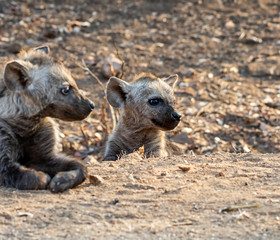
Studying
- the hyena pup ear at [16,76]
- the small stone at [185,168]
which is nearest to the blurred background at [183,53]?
the hyena pup ear at [16,76]

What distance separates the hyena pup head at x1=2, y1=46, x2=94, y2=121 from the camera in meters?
4.12

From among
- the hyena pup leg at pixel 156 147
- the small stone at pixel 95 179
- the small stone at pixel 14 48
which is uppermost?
the small stone at pixel 14 48

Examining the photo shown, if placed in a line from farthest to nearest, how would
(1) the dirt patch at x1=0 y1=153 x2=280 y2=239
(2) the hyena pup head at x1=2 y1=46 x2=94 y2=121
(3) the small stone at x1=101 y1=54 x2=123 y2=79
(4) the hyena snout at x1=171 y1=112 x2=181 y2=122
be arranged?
(3) the small stone at x1=101 y1=54 x2=123 y2=79 < (4) the hyena snout at x1=171 y1=112 x2=181 y2=122 < (2) the hyena pup head at x1=2 y1=46 x2=94 y2=121 < (1) the dirt patch at x1=0 y1=153 x2=280 y2=239

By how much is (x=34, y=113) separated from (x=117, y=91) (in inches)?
68.4

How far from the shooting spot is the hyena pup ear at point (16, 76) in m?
4.04

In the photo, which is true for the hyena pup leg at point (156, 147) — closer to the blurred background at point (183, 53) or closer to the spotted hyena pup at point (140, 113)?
the spotted hyena pup at point (140, 113)

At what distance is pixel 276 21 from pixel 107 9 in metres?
3.12

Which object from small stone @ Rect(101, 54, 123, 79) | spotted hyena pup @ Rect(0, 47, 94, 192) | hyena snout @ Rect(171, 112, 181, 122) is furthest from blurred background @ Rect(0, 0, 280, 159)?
spotted hyena pup @ Rect(0, 47, 94, 192)

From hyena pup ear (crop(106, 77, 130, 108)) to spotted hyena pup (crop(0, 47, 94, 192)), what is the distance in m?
1.40

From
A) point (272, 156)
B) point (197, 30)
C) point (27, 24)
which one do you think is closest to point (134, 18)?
point (197, 30)

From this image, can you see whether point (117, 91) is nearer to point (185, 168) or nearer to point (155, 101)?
point (155, 101)

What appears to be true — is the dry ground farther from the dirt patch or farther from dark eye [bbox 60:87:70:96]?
dark eye [bbox 60:87:70:96]

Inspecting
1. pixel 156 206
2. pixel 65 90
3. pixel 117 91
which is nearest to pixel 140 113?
pixel 117 91

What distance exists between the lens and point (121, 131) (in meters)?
5.77
